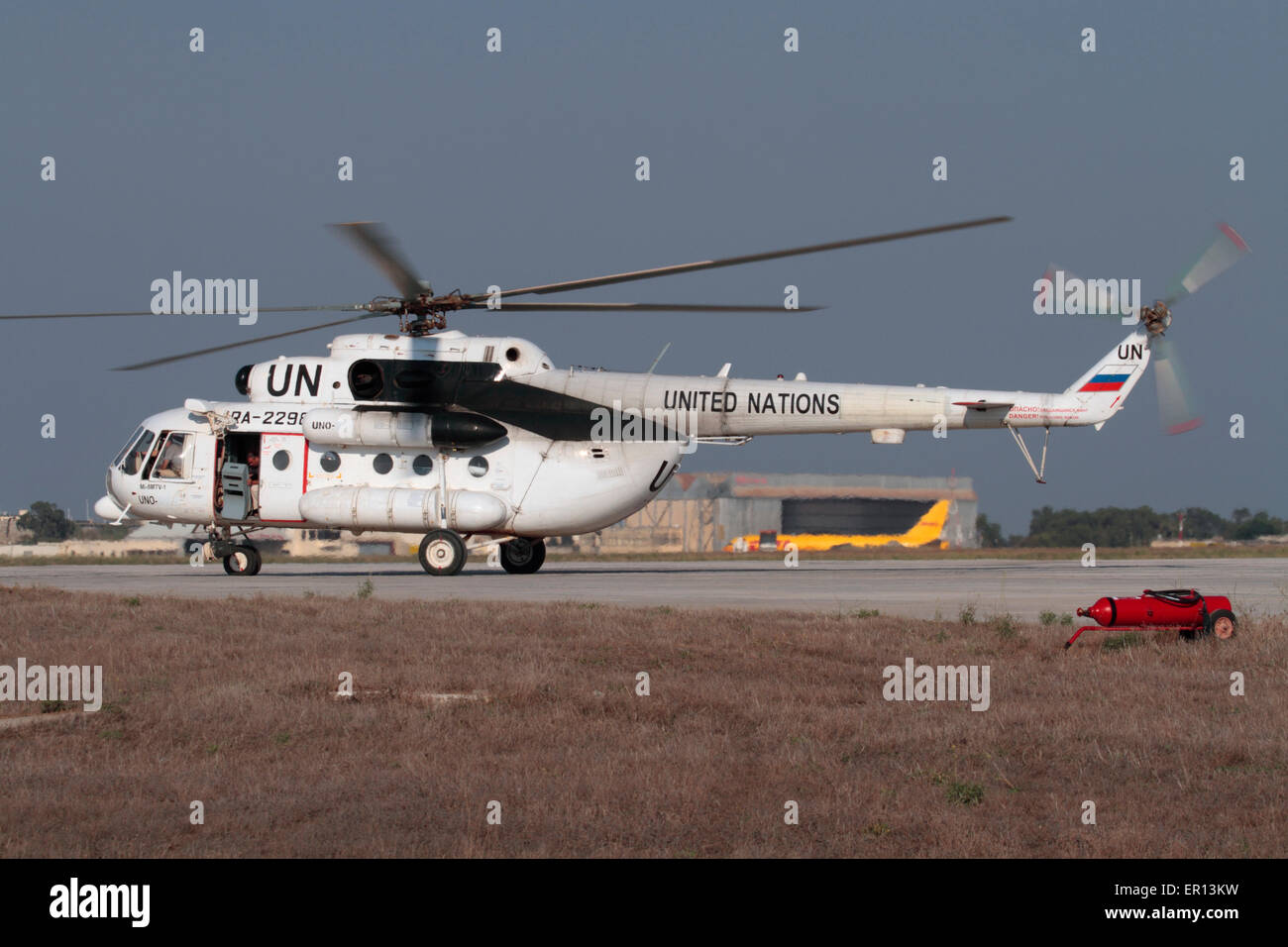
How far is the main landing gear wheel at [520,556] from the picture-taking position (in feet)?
90.3

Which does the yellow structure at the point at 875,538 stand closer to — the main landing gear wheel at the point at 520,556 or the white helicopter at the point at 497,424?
the main landing gear wheel at the point at 520,556

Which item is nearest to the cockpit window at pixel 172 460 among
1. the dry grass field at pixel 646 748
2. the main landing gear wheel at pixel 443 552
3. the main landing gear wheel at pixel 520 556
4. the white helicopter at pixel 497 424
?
the white helicopter at pixel 497 424

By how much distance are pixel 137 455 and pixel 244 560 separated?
10.5 ft

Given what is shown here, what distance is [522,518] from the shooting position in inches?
990

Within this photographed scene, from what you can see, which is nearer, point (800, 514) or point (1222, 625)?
point (1222, 625)

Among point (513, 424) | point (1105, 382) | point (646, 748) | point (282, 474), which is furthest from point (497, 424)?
point (646, 748)

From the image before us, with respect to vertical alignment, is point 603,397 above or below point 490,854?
above

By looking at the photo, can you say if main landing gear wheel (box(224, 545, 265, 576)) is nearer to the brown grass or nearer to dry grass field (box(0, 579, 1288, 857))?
dry grass field (box(0, 579, 1288, 857))

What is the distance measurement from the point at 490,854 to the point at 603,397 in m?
18.8

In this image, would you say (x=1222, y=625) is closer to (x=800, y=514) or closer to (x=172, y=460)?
(x=172, y=460)

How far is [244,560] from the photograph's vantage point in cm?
2733

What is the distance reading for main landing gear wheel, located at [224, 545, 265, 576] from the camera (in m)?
27.3
